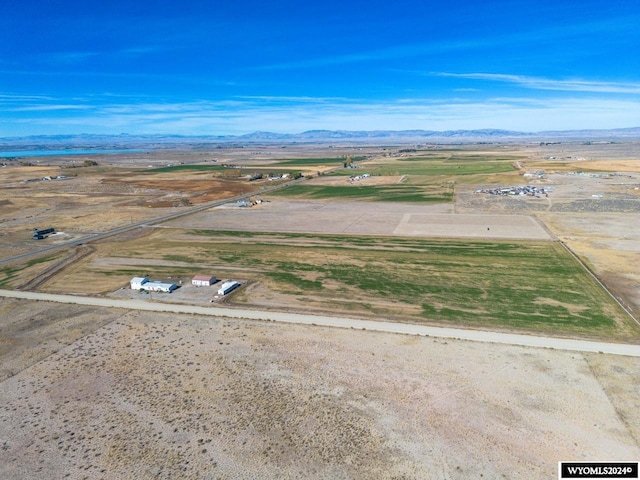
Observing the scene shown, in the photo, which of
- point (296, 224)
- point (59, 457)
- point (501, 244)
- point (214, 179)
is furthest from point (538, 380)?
point (214, 179)

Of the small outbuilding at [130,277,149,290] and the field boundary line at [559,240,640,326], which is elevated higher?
the small outbuilding at [130,277,149,290]

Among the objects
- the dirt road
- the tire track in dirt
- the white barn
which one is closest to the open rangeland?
the dirt road

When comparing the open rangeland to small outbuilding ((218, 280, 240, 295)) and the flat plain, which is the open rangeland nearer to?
the flat plain

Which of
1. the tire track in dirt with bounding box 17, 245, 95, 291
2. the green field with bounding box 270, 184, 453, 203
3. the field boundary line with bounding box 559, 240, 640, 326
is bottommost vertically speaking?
the field boundary line with bounding box 559, 240, 640, 326

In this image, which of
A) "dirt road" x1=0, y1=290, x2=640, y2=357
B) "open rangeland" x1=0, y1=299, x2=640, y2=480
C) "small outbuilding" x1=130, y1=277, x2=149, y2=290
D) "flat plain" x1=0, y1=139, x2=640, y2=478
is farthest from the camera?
"small outbuilding" x1=130, y1=277, x2=149, y2=290

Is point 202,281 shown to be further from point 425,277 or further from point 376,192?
point 376,192

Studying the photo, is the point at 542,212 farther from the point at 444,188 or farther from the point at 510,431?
the point at 510,431
